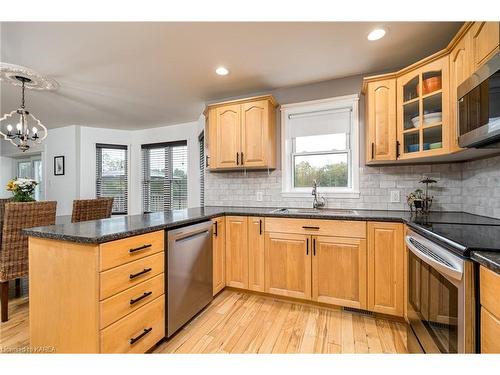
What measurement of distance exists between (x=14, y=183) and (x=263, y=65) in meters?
3.15

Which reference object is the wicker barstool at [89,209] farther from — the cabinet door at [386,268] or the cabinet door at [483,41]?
the cabinet door at [483,41]

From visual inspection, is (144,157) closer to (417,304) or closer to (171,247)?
(171,247)

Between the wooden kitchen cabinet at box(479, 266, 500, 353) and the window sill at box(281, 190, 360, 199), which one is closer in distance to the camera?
the wooden kitchen cabinet at box(479, 266, 500, 353)

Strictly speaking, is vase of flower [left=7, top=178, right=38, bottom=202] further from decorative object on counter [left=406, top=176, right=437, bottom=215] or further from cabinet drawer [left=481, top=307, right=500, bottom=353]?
decorative object on counter [left=406, top=176, right=437, bottom=215]

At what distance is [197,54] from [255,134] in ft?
3.28

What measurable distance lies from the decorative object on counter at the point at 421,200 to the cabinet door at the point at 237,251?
62.5 inches

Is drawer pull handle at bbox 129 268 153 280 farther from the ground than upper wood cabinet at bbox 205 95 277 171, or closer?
closer

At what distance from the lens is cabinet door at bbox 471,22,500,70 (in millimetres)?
1191

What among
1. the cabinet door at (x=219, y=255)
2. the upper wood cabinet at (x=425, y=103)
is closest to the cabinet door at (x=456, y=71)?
the upper wood cabinet at (x=425, y=103)

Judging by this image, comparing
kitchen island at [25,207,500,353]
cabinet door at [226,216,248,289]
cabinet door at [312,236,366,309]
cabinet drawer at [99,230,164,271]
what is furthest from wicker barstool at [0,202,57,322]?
cabinet door at [312,236,366,309]

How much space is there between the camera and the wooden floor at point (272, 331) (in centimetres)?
158

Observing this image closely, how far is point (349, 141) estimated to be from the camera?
8.40 feet

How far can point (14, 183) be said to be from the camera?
2.56 m
